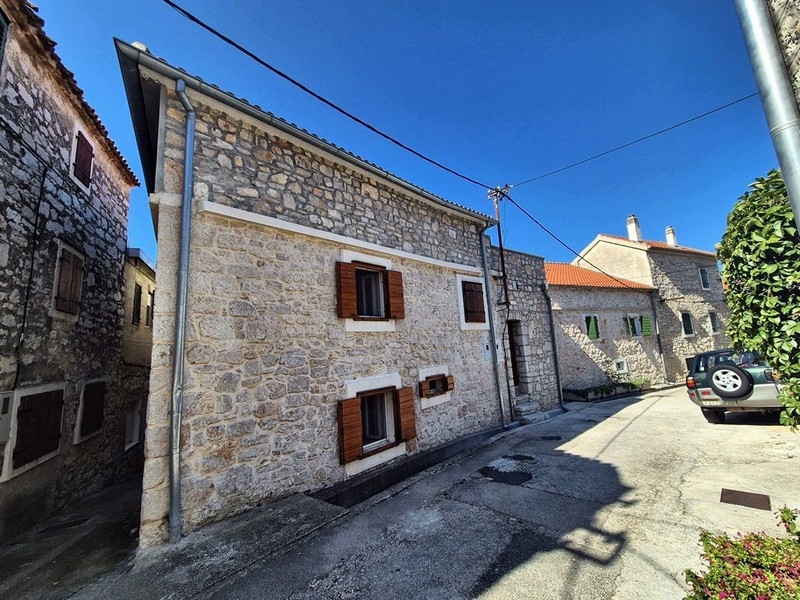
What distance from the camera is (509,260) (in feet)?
33.6

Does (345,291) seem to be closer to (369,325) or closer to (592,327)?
(369,325)

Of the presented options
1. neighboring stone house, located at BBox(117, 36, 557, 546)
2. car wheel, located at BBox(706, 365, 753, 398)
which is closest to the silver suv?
car wheel, located at BBox(706, 365, 753, 398)

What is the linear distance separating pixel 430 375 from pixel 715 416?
694 centimetres

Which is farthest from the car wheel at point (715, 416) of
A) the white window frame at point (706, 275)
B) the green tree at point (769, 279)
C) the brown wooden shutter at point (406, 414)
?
the white window frame at point (706, 275)

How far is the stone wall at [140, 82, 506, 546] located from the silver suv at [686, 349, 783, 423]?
21.2ft

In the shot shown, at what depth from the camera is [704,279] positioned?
19.2 metres

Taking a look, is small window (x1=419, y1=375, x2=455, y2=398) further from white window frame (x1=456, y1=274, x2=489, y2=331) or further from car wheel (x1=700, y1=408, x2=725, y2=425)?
car wheel (x1=700, y1=408, x2=725, y2=425)

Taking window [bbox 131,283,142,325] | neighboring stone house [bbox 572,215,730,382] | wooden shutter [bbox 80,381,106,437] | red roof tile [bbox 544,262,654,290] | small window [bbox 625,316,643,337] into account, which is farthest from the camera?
neighboring stone house [bbox 572,215,730,382]

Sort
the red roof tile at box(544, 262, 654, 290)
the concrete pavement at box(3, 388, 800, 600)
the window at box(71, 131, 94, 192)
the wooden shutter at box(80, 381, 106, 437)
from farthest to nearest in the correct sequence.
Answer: the red roof tile at box(544, 262, 654, 290) < the window at box(71, 131, 94, 192) < the wooden shutter at box(80, 381, 106, 437) < the concrete pavement at box(3, 388, 800, 600)

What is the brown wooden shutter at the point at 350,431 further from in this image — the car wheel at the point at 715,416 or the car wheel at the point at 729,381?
the car wheel at the point at 715,416

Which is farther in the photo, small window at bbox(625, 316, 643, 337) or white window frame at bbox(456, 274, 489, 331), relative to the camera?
small window at bbox(625, 316, 643, 337)

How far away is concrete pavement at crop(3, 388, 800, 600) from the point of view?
9.50 ft

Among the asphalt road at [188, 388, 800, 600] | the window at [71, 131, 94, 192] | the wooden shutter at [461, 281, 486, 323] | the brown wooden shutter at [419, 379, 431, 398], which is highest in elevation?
the window at [71, 131, 94, 192]

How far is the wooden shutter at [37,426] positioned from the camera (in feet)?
14.6
